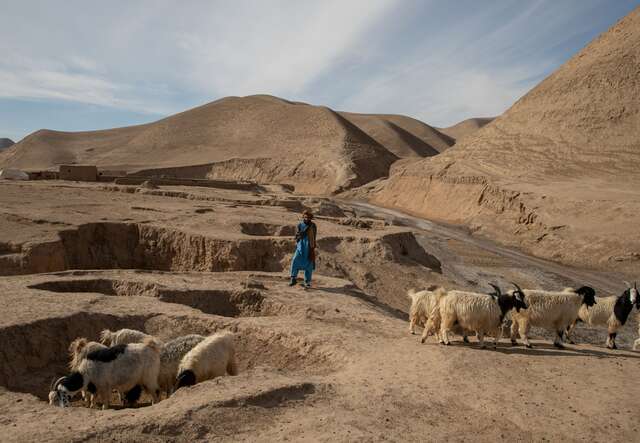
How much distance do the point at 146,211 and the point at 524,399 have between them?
15296mm

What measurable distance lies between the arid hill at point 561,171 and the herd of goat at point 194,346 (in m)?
15.7

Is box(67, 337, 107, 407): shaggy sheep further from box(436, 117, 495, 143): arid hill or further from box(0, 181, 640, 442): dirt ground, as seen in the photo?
box(436, 117, 495, 143): arid hill

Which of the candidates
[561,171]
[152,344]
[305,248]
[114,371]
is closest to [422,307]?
[305,248]

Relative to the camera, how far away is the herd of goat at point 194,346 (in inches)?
222

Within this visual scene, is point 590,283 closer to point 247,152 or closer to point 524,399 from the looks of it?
point 524,399

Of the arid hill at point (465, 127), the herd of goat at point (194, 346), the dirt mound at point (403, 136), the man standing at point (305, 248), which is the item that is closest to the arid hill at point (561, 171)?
the herd of goat at point (194, 346)

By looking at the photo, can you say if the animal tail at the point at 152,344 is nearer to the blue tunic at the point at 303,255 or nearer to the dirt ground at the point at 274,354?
the dirt ground at the point at 274,354

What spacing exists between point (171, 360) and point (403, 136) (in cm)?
9592

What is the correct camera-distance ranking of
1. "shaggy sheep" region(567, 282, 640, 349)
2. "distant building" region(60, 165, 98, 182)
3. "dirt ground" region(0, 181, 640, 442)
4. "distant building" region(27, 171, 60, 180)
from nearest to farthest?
1. "dirt ground" region(0, 181, 640, 442)
2. "shaggy sheep" region(567, 282, 640, 349)
3. "distant building" region(60, 165, 98, 182)
4. "distant building" region(27, 171, 60, 180)

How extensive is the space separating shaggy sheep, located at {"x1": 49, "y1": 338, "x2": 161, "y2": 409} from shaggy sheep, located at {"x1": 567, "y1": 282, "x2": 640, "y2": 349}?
6926mm

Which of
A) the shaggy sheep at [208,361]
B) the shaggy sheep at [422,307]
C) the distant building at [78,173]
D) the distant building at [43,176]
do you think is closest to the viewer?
the shaggy sheep at [208,361]

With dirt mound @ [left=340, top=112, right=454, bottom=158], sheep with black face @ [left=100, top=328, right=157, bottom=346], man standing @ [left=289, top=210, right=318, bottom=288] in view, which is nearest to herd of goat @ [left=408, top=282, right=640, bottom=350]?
man standing @ [left=289, top=210, right=318, bottom=288]

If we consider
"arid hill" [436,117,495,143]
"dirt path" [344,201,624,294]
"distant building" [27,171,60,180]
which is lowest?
"dirt path" [344,201,624,294]

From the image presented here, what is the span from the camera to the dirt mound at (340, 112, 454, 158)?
92.2 meters
